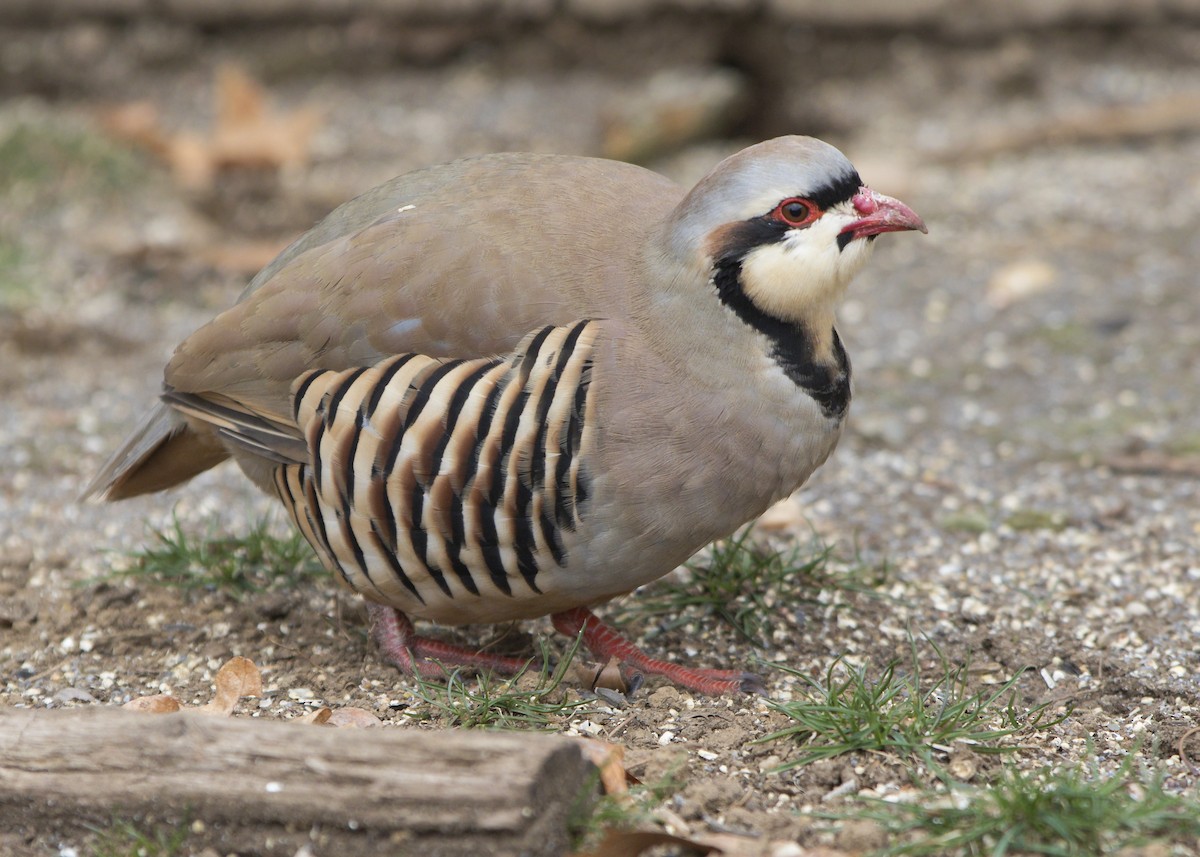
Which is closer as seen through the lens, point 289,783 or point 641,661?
point 289,783

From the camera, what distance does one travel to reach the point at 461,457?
3.74 m

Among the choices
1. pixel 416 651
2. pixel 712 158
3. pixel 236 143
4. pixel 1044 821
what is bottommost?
pixel 416 651

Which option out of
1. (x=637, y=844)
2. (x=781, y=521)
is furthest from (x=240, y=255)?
(x=637, y=844)

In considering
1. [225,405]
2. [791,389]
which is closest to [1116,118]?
[791,389]

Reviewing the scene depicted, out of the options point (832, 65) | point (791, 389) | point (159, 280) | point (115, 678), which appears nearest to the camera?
point (791, 389)

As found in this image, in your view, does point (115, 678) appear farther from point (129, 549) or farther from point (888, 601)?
point (888, 601)

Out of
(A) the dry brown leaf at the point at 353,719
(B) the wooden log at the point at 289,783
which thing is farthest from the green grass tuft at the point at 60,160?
(B) the wooden log at the point at 289,783

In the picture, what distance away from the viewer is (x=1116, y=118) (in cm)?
909

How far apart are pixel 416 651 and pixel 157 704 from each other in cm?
84

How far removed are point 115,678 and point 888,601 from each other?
2355mm

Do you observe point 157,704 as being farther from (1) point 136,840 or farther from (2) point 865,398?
(2) point 865,398

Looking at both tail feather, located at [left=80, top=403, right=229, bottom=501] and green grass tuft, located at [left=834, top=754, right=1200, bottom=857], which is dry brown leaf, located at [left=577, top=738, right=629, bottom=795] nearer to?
green grass tuft, located at [left=834, top=754, right=1200, bottom=857]

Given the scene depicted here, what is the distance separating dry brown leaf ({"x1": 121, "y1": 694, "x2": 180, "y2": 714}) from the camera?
3715 mm

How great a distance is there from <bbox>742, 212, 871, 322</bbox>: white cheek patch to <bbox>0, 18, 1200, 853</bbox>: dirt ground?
3.54 ft
